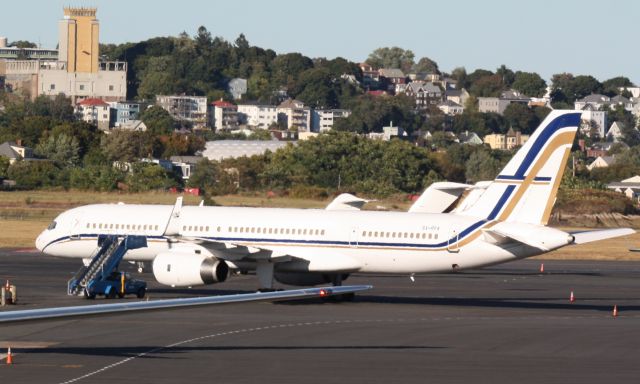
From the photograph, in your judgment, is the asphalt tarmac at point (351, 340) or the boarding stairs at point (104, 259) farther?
the boarding stairs at point (104, 259)

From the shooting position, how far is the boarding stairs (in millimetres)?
48344

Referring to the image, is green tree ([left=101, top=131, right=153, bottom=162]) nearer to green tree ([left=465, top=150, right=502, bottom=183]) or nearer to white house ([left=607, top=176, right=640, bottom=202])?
green tree ([left=465, top=150, right=502, bottom=183])

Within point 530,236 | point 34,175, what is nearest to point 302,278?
point 530,236

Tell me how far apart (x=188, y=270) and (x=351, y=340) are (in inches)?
443

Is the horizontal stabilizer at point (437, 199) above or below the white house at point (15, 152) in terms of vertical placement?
above

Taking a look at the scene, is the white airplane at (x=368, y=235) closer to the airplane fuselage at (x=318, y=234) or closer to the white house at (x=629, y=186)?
the airplane fuselage at (x=318, y=234)

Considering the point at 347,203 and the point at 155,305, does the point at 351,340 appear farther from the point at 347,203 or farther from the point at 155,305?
the point at 347,203

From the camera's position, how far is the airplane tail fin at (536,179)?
46.8m

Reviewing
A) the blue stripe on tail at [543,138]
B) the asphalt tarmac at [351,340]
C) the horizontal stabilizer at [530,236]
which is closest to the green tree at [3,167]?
the asphalt tarmac at [351,340]

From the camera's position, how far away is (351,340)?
122 feet

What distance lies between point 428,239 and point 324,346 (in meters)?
11.9

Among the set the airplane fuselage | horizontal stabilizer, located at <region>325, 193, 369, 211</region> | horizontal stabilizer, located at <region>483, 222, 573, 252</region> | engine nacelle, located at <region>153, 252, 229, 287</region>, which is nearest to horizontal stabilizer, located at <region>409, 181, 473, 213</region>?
horizontal stabilizer, located at <region>325, 193, 369, 211</region>

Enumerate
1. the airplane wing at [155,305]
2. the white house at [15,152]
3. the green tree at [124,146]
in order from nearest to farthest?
the airplane wing at [155,305], the white house at [15,152], the green tree at [124,146]

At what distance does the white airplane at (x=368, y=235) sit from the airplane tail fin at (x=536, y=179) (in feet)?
0.10
